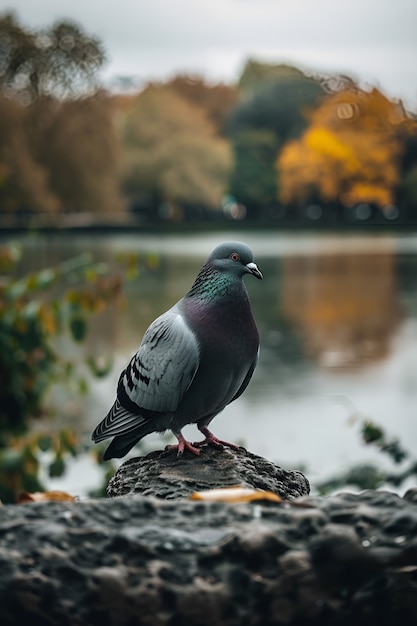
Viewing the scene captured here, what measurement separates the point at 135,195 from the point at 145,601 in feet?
207

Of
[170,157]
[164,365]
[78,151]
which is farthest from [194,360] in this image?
[170,157]

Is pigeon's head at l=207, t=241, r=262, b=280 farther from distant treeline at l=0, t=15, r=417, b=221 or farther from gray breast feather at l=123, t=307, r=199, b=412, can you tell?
distant treeline at l=0, t=15, r=417, b=221

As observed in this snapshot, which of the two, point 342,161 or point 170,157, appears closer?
point 342,161

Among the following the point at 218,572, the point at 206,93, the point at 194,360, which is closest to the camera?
the point at 218,572

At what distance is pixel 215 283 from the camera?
98.5 inches

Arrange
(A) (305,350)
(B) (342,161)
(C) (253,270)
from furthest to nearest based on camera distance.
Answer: (B) (342,161) < (A) (305,350) < (C) (253,270)

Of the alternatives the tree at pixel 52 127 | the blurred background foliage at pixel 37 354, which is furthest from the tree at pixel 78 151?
Result: the blurred background foliage at pixel 37 354

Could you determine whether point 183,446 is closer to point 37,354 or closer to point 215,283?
point 215,283

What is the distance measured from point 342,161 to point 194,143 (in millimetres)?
21107

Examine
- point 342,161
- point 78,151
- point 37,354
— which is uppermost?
Result: point 342,161

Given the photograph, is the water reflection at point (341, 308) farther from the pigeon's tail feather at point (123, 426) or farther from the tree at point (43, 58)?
the pigeon's tail feather at point (123, 426)

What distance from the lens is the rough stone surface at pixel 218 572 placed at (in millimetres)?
1588

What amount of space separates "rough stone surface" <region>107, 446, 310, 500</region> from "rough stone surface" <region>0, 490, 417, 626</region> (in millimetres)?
822

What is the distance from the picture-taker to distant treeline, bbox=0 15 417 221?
26.5m
